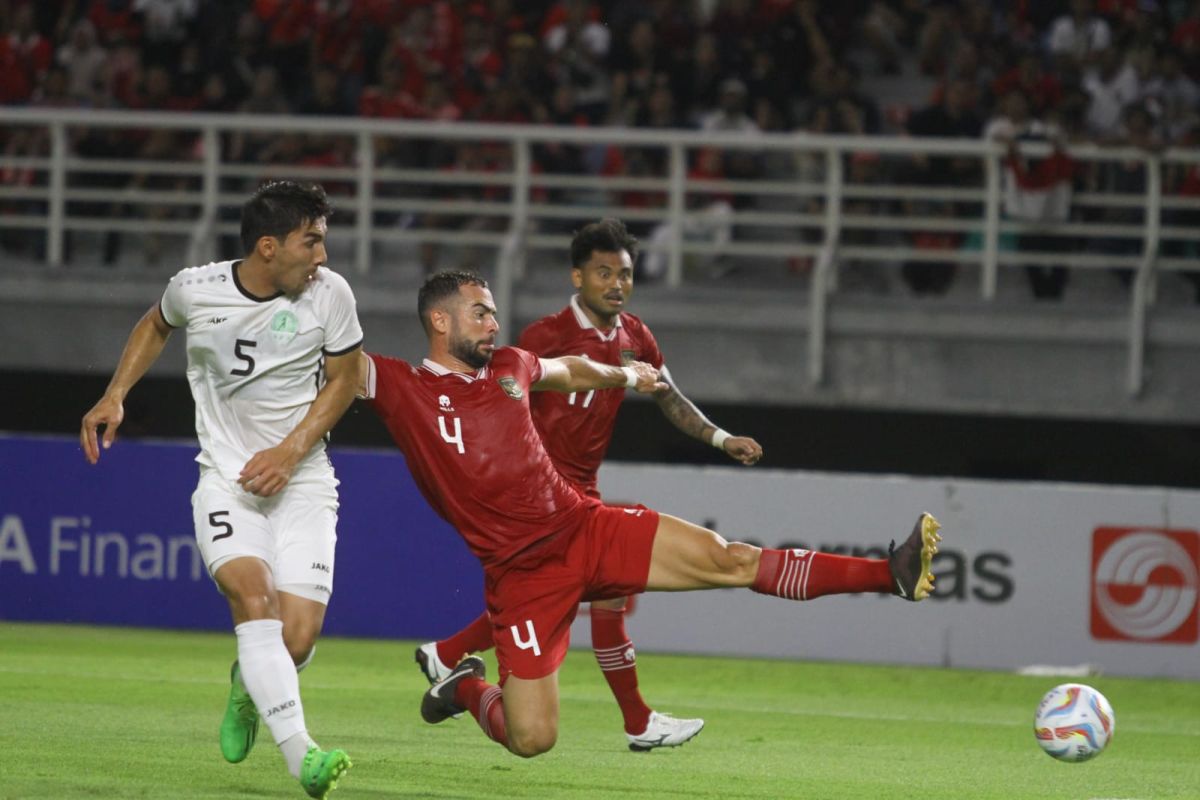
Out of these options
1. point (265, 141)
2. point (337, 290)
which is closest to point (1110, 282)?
point (265, 141)

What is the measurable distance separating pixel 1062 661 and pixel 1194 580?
1003 mm

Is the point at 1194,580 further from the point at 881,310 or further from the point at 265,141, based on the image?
the point at 265,141

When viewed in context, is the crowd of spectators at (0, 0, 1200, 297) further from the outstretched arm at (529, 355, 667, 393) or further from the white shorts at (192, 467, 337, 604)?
the white shorts at (192, 467, 337, 604)

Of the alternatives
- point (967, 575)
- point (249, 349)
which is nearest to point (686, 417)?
point (249, 349)

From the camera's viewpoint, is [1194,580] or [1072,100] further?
[1072,100]

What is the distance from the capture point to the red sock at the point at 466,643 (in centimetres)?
846

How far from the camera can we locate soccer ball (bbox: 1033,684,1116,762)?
23.2 feet

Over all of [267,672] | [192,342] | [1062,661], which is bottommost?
[1062,661]

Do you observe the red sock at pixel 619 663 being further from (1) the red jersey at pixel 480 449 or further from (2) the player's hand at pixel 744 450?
(1) the red jersey at pixel 480 449

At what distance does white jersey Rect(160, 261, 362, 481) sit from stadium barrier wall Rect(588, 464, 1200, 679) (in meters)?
6.24

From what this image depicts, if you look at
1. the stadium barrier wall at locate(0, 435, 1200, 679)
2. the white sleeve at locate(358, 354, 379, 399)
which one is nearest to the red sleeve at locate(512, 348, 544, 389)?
the white sleeve at locate(358, 354, 379, 399)

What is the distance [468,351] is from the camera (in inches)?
272

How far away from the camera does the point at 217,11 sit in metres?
17.8

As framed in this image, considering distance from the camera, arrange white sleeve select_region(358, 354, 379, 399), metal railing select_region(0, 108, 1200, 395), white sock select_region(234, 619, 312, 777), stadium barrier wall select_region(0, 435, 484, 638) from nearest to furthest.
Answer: white sock select_region(234, 619, 312, 777) → white sleeve select_region(358, 354, 379, 399) → stadium barrier wall select_region(0, 435, 484, 638) → metal railing select_region(0, 108, 1200, 395)
